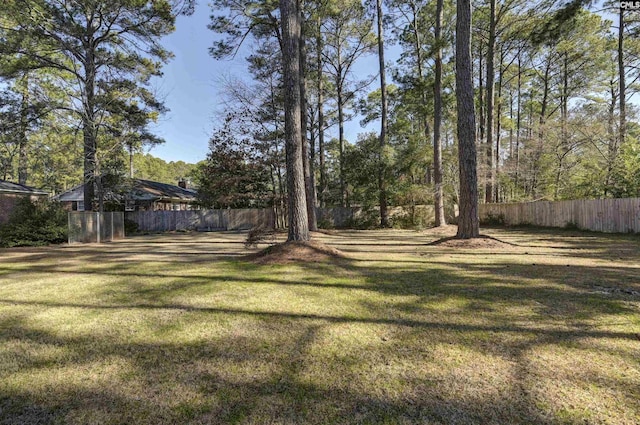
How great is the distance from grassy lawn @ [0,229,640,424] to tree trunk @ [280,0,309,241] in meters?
2.34

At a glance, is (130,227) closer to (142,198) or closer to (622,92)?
(142,198)

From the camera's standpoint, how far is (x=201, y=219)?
2181 centimetres

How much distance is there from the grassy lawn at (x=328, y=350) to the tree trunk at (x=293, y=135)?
2.34m

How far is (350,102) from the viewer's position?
24.7m

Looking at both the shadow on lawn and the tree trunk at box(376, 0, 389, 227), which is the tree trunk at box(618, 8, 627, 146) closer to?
the tree trunk at box(376, 0, 389, 227)

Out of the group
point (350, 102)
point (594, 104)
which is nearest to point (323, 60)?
point (350, 102)

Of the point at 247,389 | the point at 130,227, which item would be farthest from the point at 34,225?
the point at 247,389

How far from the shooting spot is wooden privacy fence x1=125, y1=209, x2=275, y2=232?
21469 millimetres

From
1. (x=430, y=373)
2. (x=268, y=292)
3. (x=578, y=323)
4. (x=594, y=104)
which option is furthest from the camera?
(x=594, y=104)

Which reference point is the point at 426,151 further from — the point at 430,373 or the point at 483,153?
the point at 430,373

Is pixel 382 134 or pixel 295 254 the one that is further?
pixel 382 134

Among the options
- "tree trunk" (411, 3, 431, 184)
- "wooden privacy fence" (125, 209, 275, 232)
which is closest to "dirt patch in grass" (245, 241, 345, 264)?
"tree trunk" (411, 3, 431, 184)

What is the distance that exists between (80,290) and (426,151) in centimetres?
1734

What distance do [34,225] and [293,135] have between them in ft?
40.0
